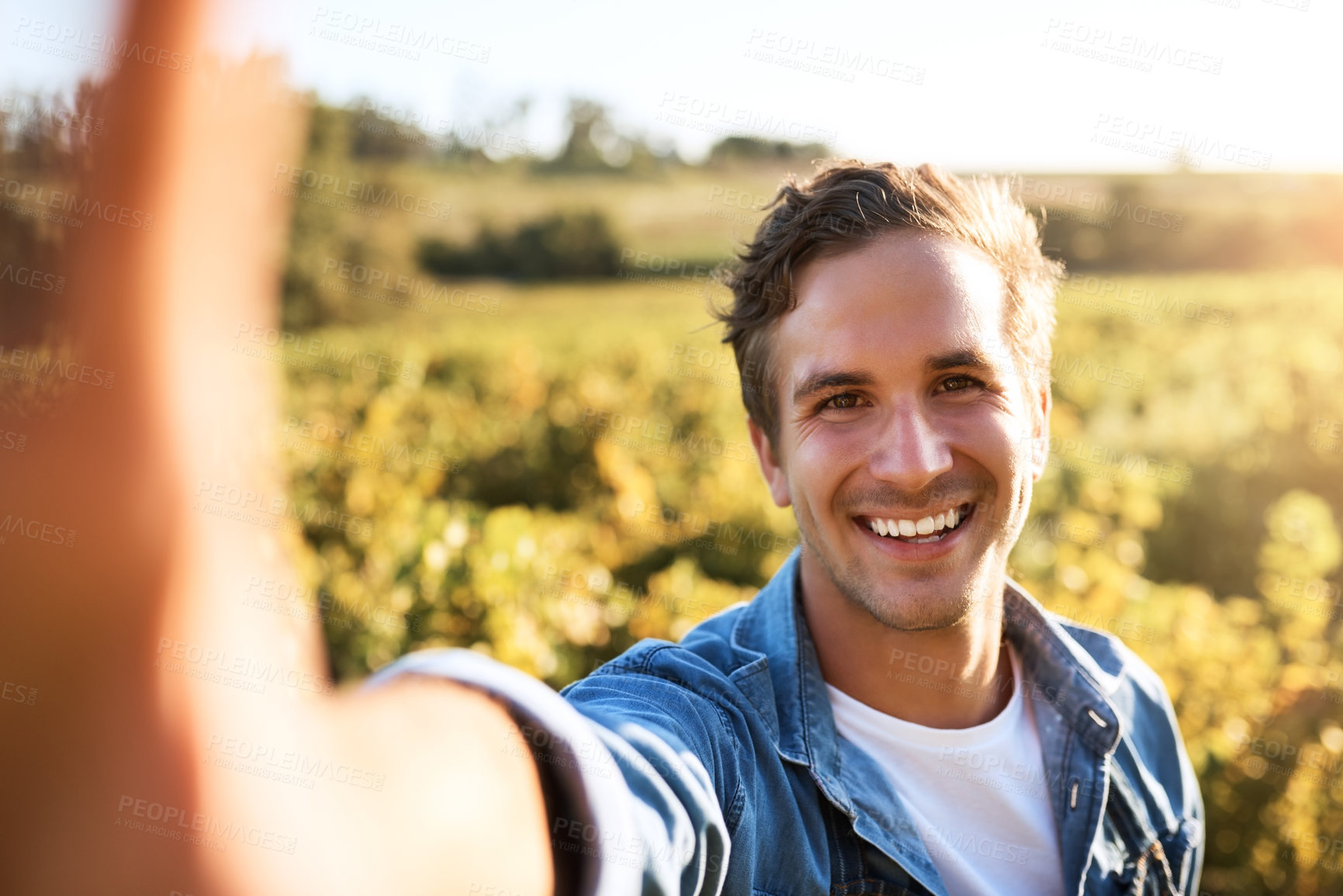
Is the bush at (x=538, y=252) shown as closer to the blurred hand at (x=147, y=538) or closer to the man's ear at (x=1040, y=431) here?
the man's ear at (x=1040, y=431)

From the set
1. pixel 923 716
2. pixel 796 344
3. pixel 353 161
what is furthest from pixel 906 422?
pixel 353 161

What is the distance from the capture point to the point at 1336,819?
10.6 feet

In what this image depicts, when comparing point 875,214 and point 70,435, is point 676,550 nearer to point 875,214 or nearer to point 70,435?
point 875,214

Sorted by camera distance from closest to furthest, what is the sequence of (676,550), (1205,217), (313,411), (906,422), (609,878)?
(609,878) < (906,422) < (676,550) < (313,411) < (1205,217)

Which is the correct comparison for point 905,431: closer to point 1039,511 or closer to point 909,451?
point 909,451

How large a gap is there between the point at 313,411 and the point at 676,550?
324cm

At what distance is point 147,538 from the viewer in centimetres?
61

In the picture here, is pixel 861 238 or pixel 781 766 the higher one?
pixel 861 238

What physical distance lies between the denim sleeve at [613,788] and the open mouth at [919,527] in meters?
0.79

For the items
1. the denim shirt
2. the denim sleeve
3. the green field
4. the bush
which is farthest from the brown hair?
the bush

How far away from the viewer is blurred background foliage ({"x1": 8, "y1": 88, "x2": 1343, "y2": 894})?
135 inches

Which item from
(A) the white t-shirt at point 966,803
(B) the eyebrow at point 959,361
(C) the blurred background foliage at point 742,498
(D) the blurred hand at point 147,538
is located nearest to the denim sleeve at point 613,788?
(D) the blurred hand at point 147,538

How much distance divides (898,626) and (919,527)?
226 millimetres

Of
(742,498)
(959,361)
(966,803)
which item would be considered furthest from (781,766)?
(742,498)
